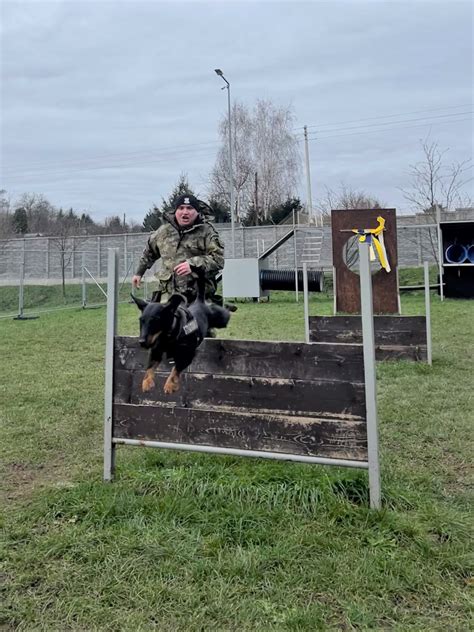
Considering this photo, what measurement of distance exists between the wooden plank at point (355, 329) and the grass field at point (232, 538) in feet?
7.00

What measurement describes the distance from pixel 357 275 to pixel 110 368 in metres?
9.35

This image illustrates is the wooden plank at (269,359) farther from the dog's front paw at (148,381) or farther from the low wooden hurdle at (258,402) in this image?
the dog's front paw at (148,381)

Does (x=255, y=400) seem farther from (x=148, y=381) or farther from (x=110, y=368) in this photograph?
(x=110, y=368)

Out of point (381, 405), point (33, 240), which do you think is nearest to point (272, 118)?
point (33, 240)

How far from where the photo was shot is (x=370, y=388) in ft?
8.87

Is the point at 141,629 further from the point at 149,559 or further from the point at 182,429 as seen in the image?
the point at 182,429

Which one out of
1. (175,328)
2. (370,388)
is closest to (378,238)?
(370,388)

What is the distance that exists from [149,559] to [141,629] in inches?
17.4

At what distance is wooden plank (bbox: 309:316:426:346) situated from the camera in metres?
6.29

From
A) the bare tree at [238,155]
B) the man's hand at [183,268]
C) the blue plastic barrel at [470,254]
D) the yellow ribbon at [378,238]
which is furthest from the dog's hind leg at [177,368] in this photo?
the bare tree at [238,155]

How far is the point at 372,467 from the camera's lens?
266cm

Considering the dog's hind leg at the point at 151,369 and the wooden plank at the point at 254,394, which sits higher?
the dog's hind leg at the point at 151,369

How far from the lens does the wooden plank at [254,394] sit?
109 inches

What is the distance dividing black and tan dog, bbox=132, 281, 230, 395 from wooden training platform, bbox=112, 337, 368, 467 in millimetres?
174
